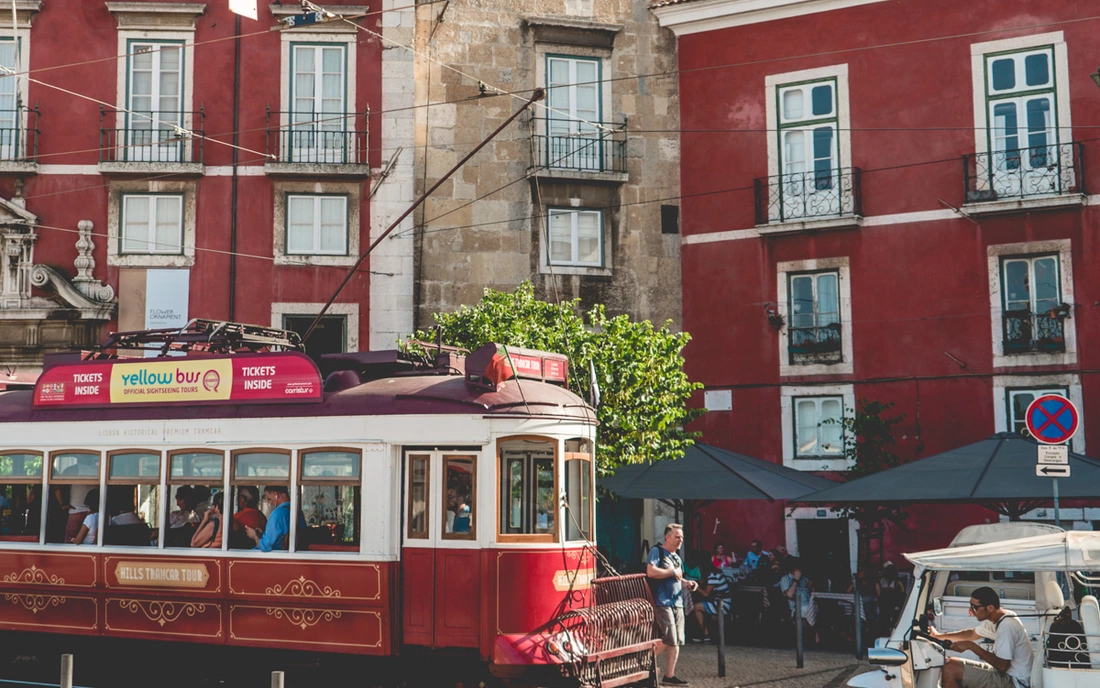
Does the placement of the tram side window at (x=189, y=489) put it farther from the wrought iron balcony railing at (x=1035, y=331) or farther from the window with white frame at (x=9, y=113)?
A: the wrought iron balcony railing at (x=1035, y=331)

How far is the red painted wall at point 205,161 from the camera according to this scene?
21.8m

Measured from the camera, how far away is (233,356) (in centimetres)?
1216

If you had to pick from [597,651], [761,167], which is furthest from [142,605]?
[761,167]

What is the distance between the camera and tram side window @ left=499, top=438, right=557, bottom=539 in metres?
11.0

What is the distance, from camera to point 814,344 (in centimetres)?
2216

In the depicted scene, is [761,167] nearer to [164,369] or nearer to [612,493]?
[612,493]

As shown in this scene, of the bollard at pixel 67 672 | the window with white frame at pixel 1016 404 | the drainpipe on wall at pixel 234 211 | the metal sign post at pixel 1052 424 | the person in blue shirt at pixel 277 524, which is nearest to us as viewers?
the bollard at pixel 67 672

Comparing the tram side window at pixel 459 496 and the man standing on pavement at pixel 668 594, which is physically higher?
the tram side window at pixel 459 496

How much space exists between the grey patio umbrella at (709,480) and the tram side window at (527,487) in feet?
19.7

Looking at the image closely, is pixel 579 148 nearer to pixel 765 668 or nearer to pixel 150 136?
pixel 150 136

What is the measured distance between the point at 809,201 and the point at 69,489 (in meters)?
14.0

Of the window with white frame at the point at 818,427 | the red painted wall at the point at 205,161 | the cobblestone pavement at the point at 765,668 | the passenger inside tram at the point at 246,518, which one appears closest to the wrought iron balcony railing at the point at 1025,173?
the window with white frame at the point at 818,427

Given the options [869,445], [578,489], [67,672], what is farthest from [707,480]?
[67,672]

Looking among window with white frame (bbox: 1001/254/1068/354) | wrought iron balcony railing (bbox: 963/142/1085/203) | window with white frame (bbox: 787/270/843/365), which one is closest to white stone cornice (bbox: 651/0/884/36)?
wrought iron balcony railing (bbox: 963/142/1085/203)
